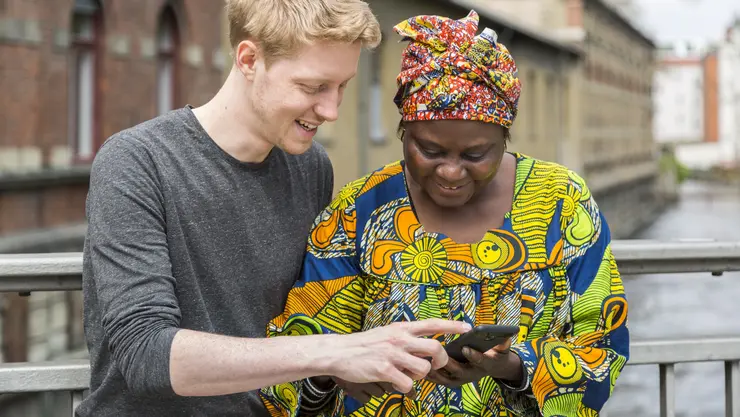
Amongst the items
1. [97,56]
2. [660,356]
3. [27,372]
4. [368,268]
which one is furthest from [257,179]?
[97,56]

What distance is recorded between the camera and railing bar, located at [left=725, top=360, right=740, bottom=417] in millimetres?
3553

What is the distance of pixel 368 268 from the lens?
9.58 feet

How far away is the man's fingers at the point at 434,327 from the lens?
2.48m

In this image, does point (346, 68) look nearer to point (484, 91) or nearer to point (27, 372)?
point (484, 91)

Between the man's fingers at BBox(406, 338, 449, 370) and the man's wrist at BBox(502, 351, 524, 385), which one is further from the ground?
the man's fingers at BBox(406, 338, 449, 370)

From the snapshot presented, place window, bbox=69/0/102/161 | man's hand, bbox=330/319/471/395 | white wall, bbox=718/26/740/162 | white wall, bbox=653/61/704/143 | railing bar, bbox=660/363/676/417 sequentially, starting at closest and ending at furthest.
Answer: man's hand, bbox=330/319/471/395 → railing bar, bbox=660/363/676/417 → window, bbox=69/0/102/161 → white wall, bbox=718/26/740/162 → white wall, bbox=653/61/704/143

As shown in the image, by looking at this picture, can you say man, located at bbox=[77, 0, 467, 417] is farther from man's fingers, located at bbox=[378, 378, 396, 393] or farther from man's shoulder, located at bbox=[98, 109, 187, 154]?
man's fingers, located at bbox=[378, 378, 396, 393]

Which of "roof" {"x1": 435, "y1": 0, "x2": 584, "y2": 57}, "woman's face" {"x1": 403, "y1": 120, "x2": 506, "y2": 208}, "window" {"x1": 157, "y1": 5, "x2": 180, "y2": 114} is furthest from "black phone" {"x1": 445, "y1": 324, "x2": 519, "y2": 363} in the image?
"roof" {"x1": 435, "y1": 0, "x2": 584, "y2": 57}

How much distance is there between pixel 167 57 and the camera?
15016 mm

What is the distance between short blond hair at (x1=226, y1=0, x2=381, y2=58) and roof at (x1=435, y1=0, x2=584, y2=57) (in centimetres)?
1436

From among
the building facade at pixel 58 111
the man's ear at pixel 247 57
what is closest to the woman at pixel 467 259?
the man's ear at pixel 247 57

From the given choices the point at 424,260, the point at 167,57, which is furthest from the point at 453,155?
the point at 167,57

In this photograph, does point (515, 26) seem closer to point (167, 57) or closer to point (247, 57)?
point (167, 57)

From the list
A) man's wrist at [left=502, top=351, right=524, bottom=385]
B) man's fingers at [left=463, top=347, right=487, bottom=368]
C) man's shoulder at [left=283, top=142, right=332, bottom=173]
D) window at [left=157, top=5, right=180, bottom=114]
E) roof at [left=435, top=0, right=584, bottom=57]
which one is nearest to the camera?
man's fingers at [left=463, top=347, right=487, bottom=368]
